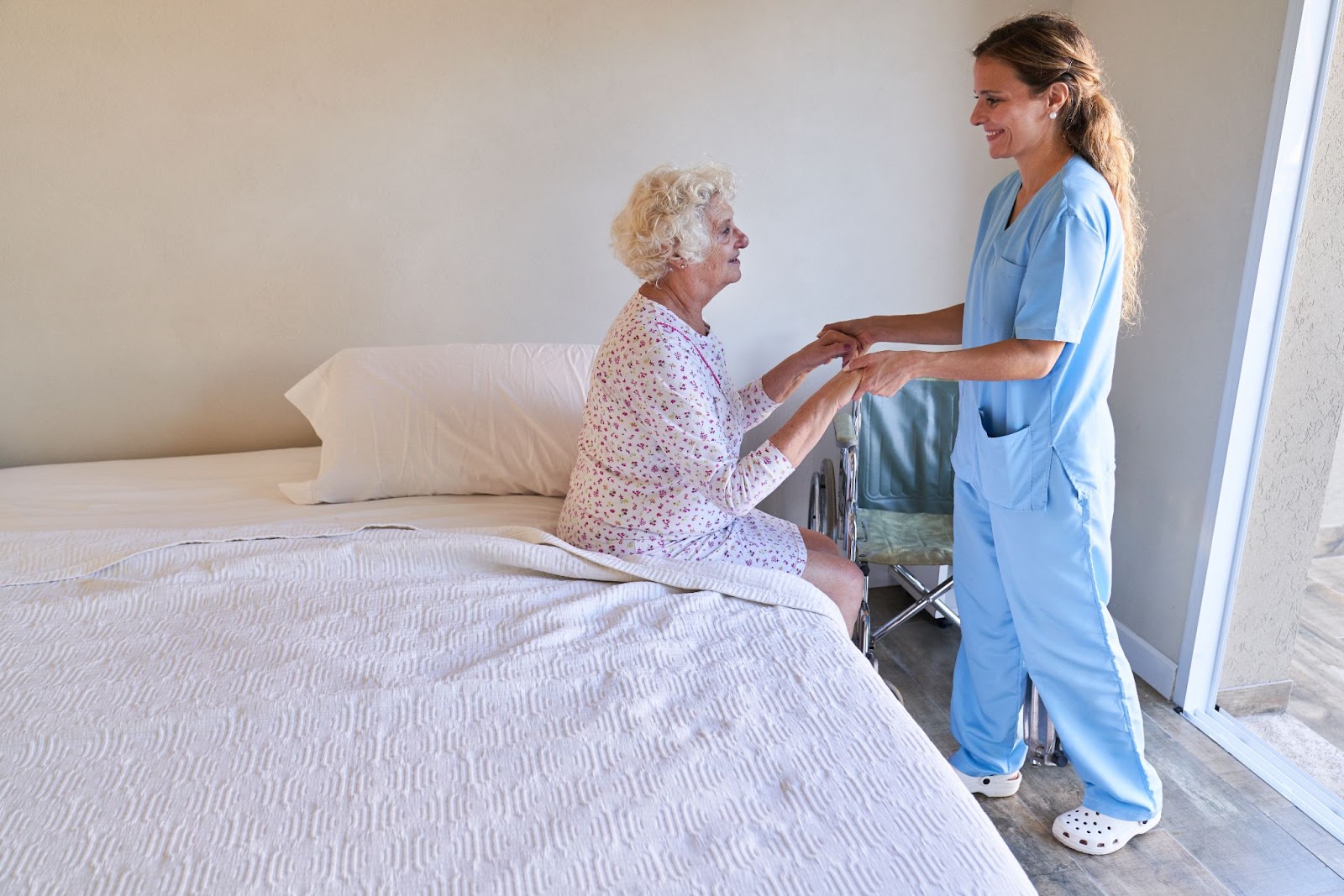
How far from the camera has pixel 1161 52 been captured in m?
2.49

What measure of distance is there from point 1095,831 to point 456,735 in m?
1.41

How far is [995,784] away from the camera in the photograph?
7.19ft

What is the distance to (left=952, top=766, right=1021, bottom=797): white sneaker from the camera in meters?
2.19

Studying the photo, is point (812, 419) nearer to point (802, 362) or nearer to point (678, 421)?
point (678, 421)

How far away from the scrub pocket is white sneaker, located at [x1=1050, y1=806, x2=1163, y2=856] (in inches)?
27.6

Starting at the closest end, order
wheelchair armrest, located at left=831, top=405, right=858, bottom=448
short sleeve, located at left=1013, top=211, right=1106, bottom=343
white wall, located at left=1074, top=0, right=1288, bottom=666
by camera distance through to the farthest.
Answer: short sleeve, located at left=1013, top=211, right=1106, bottom=343 → white wall, located at left=1074, top=0, right=1288, bottom=666 → wheelchair armrest, located at left=831, top=405, right=858, bottom=448

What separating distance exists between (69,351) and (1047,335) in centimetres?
247

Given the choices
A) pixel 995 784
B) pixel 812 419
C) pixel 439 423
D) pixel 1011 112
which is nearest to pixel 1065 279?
pixel 1011 112

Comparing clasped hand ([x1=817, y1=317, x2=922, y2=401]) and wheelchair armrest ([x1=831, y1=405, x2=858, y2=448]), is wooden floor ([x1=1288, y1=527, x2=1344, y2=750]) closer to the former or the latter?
wheelchair armrest ([x1=831, y1=405, x2=858, y2=448])

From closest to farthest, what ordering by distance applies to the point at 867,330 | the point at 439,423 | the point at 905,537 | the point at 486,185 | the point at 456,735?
the point at 456,735 → the point at 867,330 → the point at 439,423 → the point at 905,537 → the point at 486,185

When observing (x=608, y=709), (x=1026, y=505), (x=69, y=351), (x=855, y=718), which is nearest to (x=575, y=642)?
(x=608, y=709)

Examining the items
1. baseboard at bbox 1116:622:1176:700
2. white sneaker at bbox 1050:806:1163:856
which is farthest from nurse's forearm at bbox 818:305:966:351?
white sneaker at bbox 1050:806:1163:856

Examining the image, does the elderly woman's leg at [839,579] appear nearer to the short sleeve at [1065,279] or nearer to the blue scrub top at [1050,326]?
the blue scrub top at [1050,326]

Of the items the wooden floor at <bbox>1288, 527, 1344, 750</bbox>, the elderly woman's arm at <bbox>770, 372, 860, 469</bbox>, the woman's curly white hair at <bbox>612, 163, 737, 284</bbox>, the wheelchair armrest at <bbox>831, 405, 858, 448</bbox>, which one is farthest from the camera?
the wooden floor at <bbox>1288, 527, 1344, 750</bbox>
